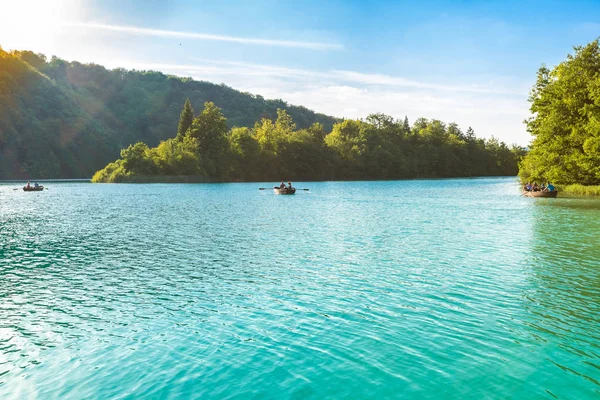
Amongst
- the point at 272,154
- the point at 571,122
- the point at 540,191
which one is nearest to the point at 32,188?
the point at 272,154

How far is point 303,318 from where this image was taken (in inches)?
556

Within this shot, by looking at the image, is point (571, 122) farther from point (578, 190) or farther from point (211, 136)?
point (211, 136)

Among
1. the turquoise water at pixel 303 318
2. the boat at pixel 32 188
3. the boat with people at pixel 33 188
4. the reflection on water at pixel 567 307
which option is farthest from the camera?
the boat with people at pixel 33 188

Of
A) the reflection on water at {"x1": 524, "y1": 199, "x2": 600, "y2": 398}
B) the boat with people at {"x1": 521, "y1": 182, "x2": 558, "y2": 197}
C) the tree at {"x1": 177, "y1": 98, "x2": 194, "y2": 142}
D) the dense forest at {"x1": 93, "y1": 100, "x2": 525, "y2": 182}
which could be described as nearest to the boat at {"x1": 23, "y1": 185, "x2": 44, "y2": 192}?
A: the dense forest at {"x1": 93, "y1": 100, "x2": 525, "y2": 182}

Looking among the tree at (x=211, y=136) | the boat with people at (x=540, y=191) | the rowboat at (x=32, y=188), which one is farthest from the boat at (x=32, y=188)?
the boat with people at (x=540, y=191)

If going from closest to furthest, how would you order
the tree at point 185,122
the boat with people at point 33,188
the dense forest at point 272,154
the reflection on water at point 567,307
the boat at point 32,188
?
1. the reflection on water at point 567,307
2. the boat at point 32,188
3. the boat with people at point 33,188
4. the dense forest at point 272,154
5. the tree at point 185,122

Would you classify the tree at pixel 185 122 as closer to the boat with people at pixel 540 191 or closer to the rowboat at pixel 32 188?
the rowboat at pixel 32 188

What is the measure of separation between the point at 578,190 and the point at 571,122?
9052 millimetres

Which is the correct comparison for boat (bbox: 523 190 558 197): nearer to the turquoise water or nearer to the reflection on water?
the reflection on water

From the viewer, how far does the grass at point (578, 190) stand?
62.5 m

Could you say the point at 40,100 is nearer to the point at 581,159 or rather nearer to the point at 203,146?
the point at 203,146

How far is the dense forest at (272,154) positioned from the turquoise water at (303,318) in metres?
109

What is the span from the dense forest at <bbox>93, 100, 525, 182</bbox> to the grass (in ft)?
312

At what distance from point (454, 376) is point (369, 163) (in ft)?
548
